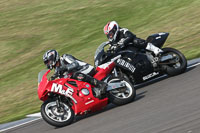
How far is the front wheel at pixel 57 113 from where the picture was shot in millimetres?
7332

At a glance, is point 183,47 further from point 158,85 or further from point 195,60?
point 158,85

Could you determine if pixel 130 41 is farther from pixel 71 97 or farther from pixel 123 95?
pixel 71 97

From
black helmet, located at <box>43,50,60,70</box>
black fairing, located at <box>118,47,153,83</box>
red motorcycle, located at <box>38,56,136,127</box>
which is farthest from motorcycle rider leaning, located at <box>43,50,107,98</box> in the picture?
black fairing, located at <box>118,47,153,83</box>

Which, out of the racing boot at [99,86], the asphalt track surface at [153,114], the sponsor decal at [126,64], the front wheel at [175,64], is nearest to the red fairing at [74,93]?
the racing boot at [99,86]

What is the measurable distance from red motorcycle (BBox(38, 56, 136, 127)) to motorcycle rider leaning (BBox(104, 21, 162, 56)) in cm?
142

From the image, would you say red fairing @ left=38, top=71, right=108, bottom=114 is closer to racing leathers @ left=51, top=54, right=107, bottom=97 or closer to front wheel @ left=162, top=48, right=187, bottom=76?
racing leathers @ left=51, top=54, right=107, bottom=97

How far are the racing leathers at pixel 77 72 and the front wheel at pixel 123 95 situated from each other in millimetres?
299

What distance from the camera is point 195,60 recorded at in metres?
10.8

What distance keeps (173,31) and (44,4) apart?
13.7m

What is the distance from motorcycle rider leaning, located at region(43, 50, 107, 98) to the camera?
7.83 metres

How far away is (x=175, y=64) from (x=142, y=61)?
91cm

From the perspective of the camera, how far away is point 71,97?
7.61 m

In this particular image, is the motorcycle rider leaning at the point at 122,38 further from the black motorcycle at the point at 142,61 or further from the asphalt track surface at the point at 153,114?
the asphalt track surface at the point at 153,114

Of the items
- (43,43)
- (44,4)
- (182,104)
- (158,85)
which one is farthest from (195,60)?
(44,4)
